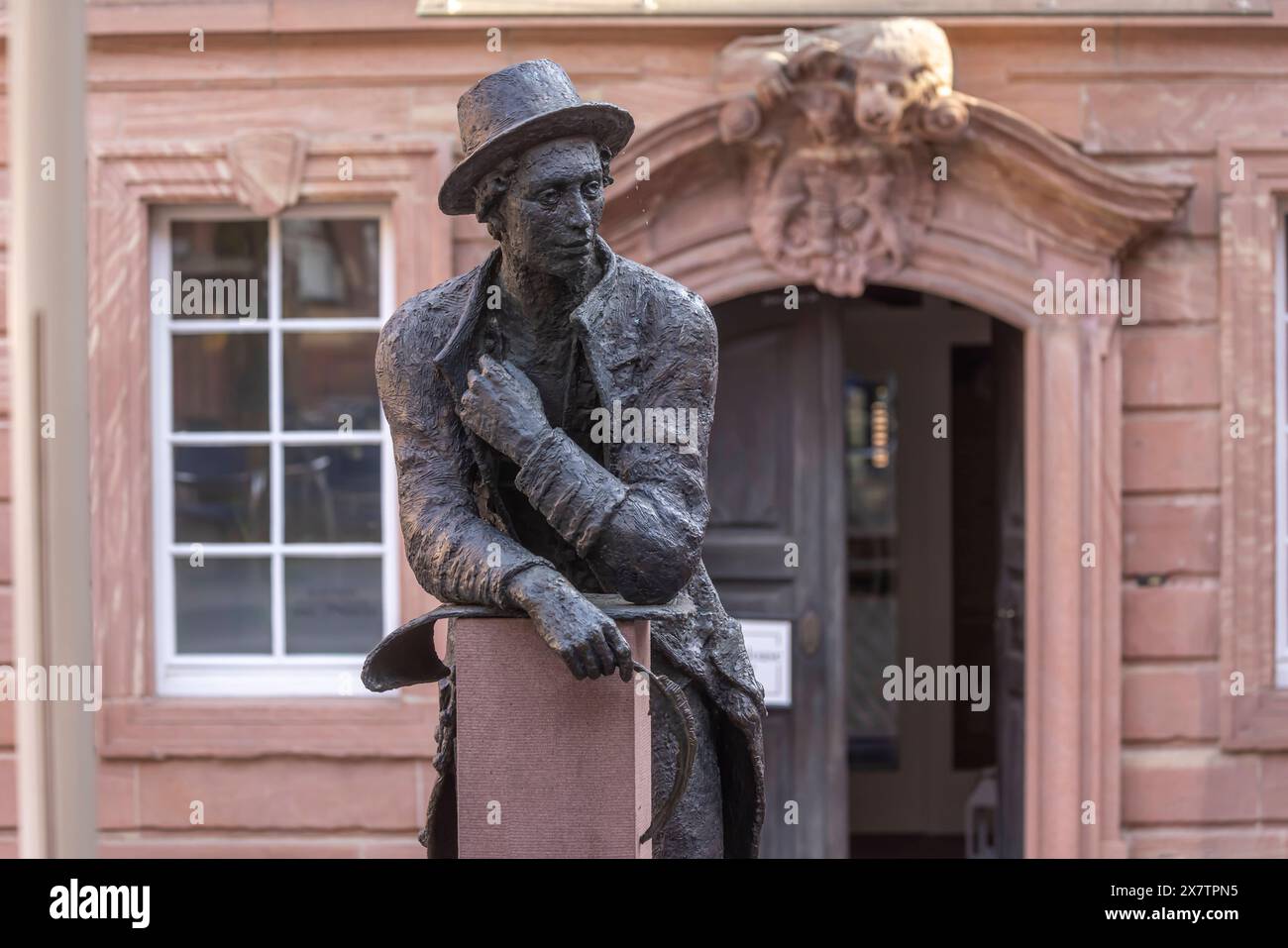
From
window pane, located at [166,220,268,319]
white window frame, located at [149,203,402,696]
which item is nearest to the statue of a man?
white window frame, located at [149,203,402,696]

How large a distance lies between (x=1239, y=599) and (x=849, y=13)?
2.77 m

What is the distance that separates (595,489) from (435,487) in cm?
35

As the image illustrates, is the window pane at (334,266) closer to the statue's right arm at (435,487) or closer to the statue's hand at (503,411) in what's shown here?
the statue's right arm at (435,487)

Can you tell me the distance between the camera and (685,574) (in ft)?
10.6

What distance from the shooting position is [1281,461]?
718 cm

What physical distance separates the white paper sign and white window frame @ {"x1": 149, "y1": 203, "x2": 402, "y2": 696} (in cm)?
149

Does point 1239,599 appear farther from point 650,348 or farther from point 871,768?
point 650,348

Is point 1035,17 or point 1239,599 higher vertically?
point 1035,17

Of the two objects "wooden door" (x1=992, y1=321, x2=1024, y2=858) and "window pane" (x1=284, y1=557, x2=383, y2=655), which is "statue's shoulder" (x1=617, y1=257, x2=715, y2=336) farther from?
"wooden door" (x1=992, y1=321, x2=1024, y2=858)

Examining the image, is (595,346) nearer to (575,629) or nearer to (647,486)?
(647,486)

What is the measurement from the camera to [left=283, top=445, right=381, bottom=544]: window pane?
7289mm

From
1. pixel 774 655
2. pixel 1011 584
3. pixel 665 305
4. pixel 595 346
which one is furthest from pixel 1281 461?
pixel 595 346

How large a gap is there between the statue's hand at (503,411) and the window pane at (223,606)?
14.0ft
